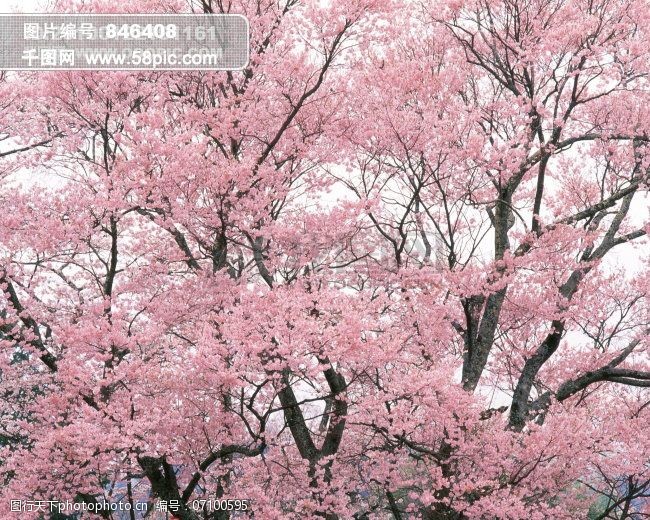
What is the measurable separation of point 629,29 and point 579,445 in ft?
24.3

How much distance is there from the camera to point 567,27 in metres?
12.1

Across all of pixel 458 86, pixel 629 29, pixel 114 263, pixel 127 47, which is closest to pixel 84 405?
pixel 114 263

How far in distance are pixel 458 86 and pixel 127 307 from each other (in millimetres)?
7633

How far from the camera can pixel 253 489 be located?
446 inches

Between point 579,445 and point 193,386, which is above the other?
point 193,386

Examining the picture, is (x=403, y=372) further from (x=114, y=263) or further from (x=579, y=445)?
(x=114, y=263)

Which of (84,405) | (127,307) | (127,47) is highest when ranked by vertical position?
(127,47)

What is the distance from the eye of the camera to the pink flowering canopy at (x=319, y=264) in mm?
11023

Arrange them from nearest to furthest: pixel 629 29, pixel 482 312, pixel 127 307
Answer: pixel 127 307
pixel 629 29
pixel 482 312

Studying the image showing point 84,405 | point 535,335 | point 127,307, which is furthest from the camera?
point 535,335

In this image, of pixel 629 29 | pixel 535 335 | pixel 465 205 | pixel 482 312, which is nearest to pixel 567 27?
pixel 629 29

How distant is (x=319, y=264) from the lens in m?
13.9

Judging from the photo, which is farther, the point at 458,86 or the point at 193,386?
the point at 458,86

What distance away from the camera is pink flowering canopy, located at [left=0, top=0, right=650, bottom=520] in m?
11.0
